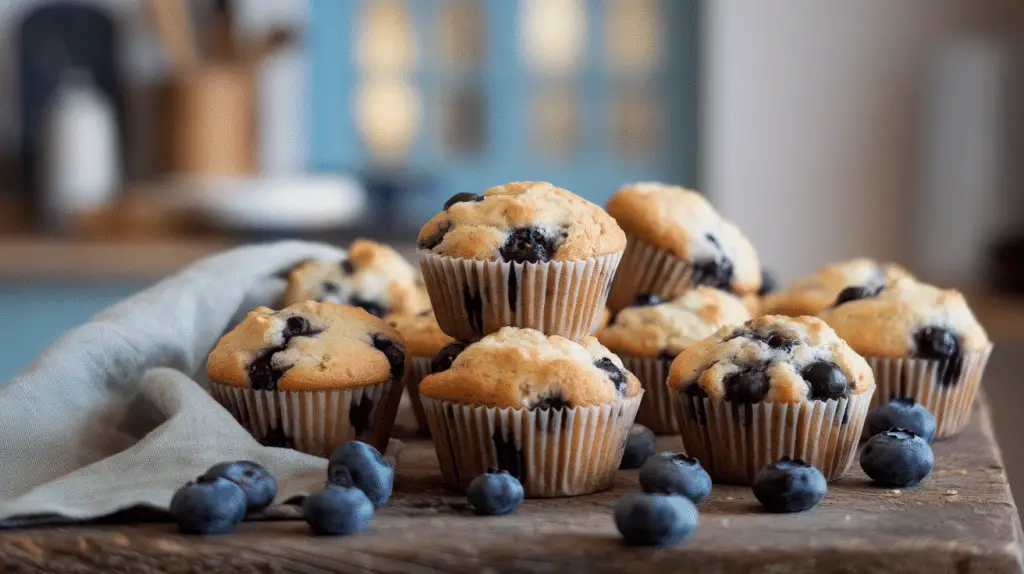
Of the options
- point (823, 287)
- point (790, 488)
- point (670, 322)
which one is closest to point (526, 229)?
point (670, 322)

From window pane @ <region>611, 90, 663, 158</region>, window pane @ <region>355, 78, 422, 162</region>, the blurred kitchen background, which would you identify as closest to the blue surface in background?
the blurred kitchen background

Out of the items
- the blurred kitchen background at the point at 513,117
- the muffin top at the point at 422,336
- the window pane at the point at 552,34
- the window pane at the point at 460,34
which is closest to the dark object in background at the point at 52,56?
the blurred kitchen background at the point at 513,117

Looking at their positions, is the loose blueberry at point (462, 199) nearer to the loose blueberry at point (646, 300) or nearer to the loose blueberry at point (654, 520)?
the loose blueberry at point (646, 300)

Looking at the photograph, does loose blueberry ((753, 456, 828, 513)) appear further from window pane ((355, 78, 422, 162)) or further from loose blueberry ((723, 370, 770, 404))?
window pane ((355, 78, 422, 162))

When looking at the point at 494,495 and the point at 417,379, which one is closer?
the point at 494,495

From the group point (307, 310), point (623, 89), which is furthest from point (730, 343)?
point (623, 89)

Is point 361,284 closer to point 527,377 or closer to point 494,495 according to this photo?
point 527,377
